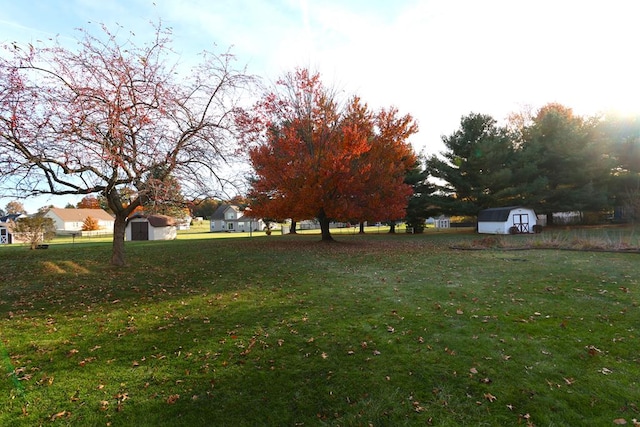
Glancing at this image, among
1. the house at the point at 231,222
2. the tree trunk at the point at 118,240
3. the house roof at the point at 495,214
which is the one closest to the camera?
the tree trunk at the point at 118,240

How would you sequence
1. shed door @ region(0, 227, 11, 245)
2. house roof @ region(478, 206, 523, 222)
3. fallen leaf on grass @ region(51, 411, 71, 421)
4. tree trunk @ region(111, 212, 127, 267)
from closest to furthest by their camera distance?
fallen leaf on grass @ region(51, 411, 71, 421) → tree trunk @ region(111, 212, 127, 267) → house roof @ region(478, 206, 523, 222) → shed door @ region(0, 227, 11, 245)

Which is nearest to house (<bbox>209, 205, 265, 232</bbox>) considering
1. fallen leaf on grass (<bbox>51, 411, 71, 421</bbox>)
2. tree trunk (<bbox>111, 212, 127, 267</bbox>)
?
tree trunk (<bbox>111, 212, 127, 267</bbox>)

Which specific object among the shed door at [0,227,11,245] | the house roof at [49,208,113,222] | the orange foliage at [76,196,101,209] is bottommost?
the shed door at [0,227,11,245]

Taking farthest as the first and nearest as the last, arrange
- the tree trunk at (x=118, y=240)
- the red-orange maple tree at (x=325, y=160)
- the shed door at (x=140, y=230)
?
the shed door at (x=140, y=230) < the red-orange maple tree at (x=325, y=160) < the tree trunk at (x=118, y=240)

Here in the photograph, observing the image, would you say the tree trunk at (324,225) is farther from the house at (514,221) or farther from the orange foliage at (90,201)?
the house at (514,221)

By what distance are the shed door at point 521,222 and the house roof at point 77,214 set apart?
67.8 m

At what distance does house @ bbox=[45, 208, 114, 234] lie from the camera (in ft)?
192

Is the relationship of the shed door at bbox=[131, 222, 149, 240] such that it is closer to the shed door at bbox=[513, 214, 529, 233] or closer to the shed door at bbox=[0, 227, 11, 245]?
the shed door at bbox=[0, 227, 11, 245]

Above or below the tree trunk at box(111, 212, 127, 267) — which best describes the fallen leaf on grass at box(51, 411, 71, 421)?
below

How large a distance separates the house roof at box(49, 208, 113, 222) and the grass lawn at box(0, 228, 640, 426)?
62985mm

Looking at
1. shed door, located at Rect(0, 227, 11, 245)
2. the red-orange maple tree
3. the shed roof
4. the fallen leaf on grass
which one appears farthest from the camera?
shed door, located at Rect(0, 227, 11, 245)

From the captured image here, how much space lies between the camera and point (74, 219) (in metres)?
61.3

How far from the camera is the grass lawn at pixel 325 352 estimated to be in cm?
343

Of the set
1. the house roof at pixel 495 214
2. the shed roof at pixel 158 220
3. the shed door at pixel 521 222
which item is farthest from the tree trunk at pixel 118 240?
the shed door at pixel 521 222
